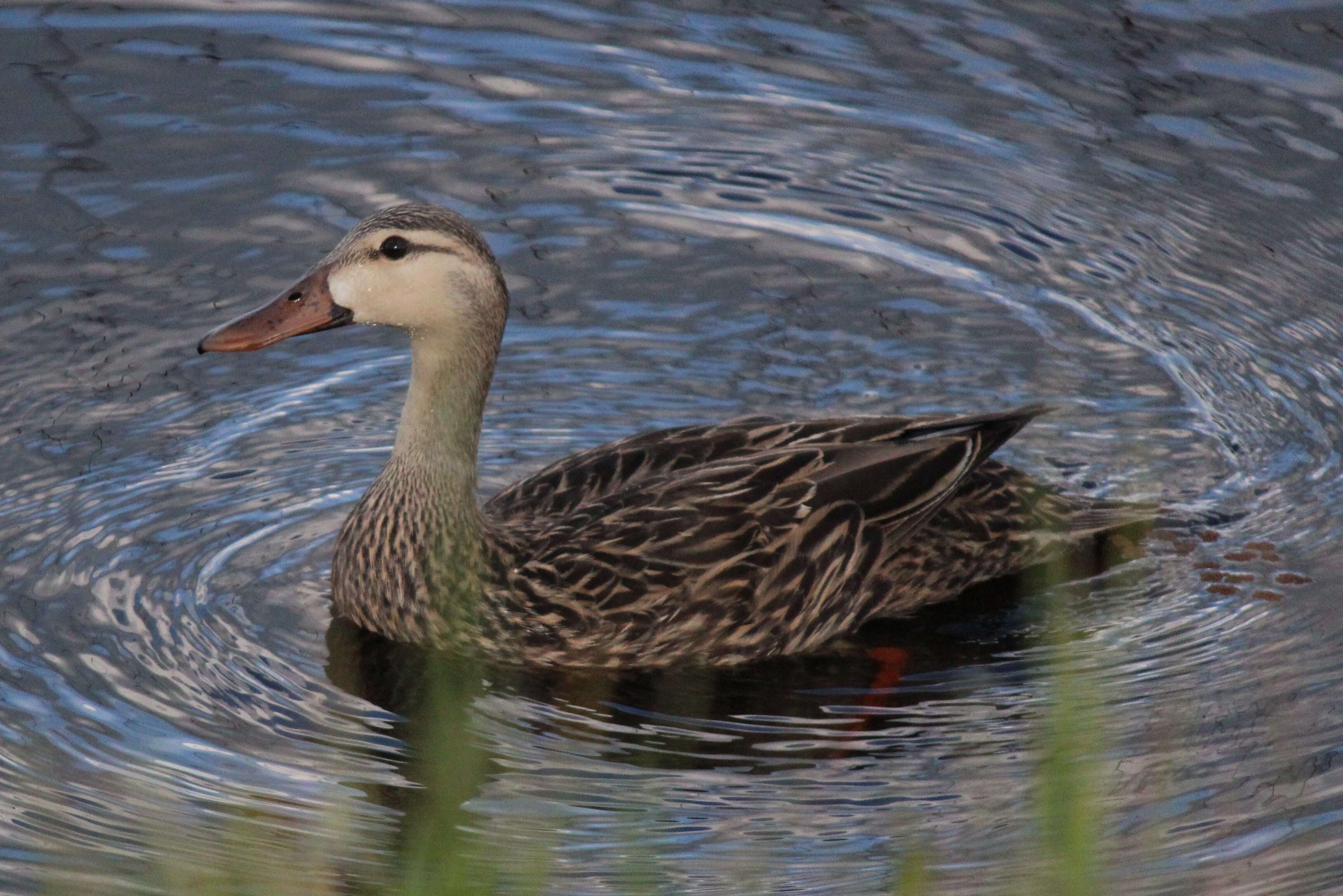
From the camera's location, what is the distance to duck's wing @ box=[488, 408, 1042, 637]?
7789 mm

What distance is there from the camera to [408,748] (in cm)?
707

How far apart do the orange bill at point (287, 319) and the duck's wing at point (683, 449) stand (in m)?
1.08

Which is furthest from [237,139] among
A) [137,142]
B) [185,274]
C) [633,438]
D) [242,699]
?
[242,699]

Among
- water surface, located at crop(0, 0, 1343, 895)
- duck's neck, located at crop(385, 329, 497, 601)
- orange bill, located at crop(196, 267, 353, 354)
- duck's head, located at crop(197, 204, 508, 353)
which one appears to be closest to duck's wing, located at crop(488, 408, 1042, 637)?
duck's neck, located at crop(385, 329, 497, 601)

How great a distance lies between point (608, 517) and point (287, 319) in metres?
1.39

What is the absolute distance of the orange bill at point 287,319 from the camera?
7562mm

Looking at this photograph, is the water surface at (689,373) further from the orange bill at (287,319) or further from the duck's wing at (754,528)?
the orange bill at (287,319)

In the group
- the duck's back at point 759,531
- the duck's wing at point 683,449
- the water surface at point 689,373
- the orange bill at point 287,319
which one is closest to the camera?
the water surface at point 689,373

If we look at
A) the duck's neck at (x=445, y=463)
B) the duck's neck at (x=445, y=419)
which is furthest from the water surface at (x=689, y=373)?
the duck's neck at (x=445, y=419)

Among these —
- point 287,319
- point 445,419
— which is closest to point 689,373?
point 445,419

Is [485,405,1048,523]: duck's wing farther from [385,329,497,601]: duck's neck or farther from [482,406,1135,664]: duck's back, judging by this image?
[385,329,497,601]: duck's neck

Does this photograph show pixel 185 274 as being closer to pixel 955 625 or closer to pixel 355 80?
pixel 355 80

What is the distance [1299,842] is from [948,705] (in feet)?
5.04

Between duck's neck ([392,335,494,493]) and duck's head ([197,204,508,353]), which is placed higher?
duck's head ([197,204,508,353])
